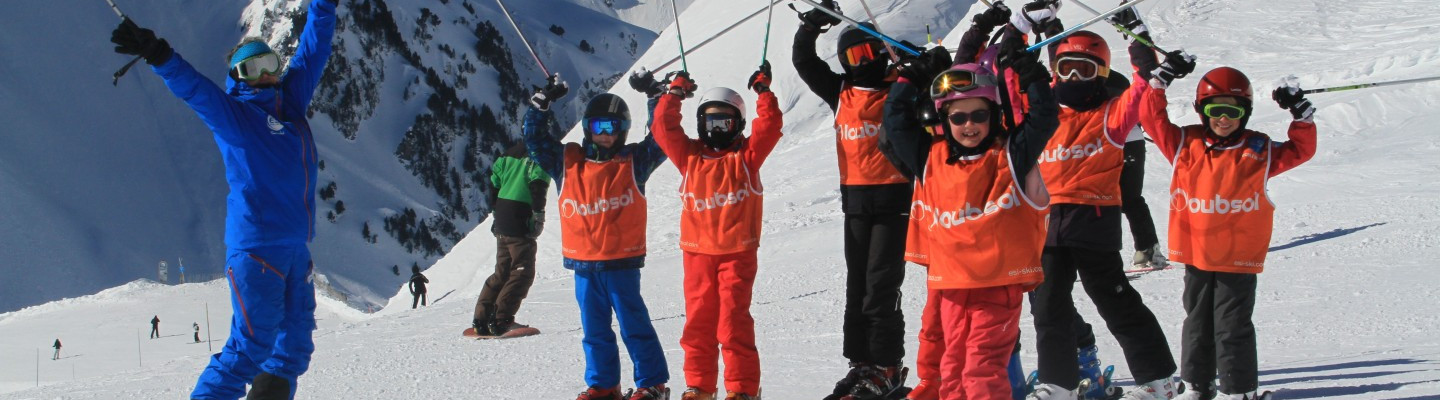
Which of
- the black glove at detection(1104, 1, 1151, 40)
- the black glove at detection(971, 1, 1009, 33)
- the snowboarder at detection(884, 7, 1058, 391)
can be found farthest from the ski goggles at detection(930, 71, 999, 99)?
the black glove at detection(1104, 1, 1151, 40)

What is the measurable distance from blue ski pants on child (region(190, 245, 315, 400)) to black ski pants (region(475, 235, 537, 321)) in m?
3.34

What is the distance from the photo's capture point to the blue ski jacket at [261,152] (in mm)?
4109

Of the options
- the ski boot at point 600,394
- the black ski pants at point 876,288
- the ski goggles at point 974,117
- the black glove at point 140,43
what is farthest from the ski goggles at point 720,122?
the black glove at point 140,43

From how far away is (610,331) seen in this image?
188 inches

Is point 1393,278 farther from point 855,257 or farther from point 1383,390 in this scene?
point 855,257

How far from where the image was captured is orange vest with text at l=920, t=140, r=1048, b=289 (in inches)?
142

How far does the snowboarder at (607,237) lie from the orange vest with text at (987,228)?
4.81 ft

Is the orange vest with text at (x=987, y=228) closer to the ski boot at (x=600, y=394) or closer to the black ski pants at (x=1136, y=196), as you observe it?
the ski boot at (x=600, y=394)

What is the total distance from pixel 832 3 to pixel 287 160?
219cm

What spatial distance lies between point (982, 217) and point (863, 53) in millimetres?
1176

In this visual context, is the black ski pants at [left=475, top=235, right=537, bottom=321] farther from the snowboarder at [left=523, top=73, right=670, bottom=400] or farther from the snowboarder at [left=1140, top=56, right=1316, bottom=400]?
the snowboarder at [left=1140, top=56, right=1316, bottom=400]

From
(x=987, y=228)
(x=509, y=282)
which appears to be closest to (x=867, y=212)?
(x=987, y=228)

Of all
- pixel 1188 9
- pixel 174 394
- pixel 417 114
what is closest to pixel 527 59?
pixel 417 114

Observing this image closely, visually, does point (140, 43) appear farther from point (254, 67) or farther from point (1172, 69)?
point (1172, 69)
